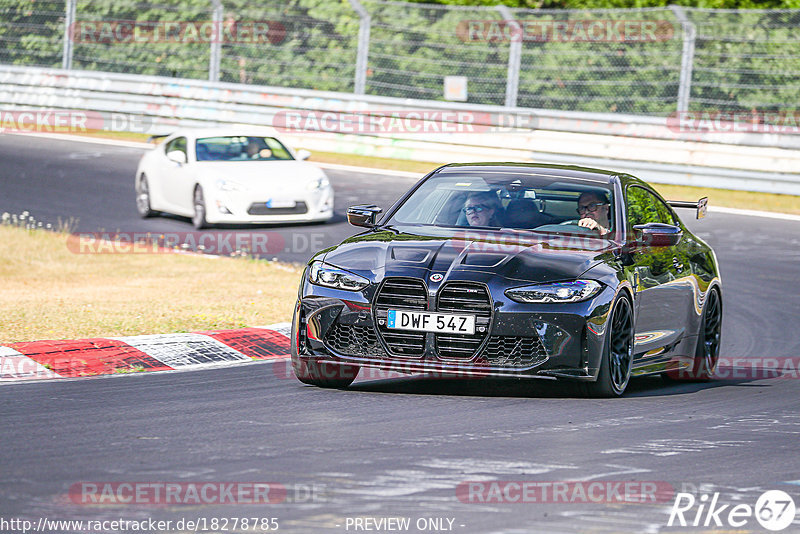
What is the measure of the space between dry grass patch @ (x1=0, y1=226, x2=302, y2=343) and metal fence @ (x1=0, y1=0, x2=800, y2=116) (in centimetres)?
886

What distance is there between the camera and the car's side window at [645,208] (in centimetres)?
938

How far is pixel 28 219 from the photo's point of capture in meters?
18.2

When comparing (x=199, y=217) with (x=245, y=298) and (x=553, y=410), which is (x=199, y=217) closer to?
(x=245, y=298)

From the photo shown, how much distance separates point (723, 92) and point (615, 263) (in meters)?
14.1

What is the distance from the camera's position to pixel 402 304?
7.89m

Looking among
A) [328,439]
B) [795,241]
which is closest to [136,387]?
[328,439]

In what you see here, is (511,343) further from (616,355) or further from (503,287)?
(616,355)

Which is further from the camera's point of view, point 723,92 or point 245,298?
point 723,92

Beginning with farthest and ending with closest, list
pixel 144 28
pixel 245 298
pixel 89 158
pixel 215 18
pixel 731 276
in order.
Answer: pixel 144 28 < pixel 215 18 < pixel 89 158 < pixel 731 276 < pixel 245 298
